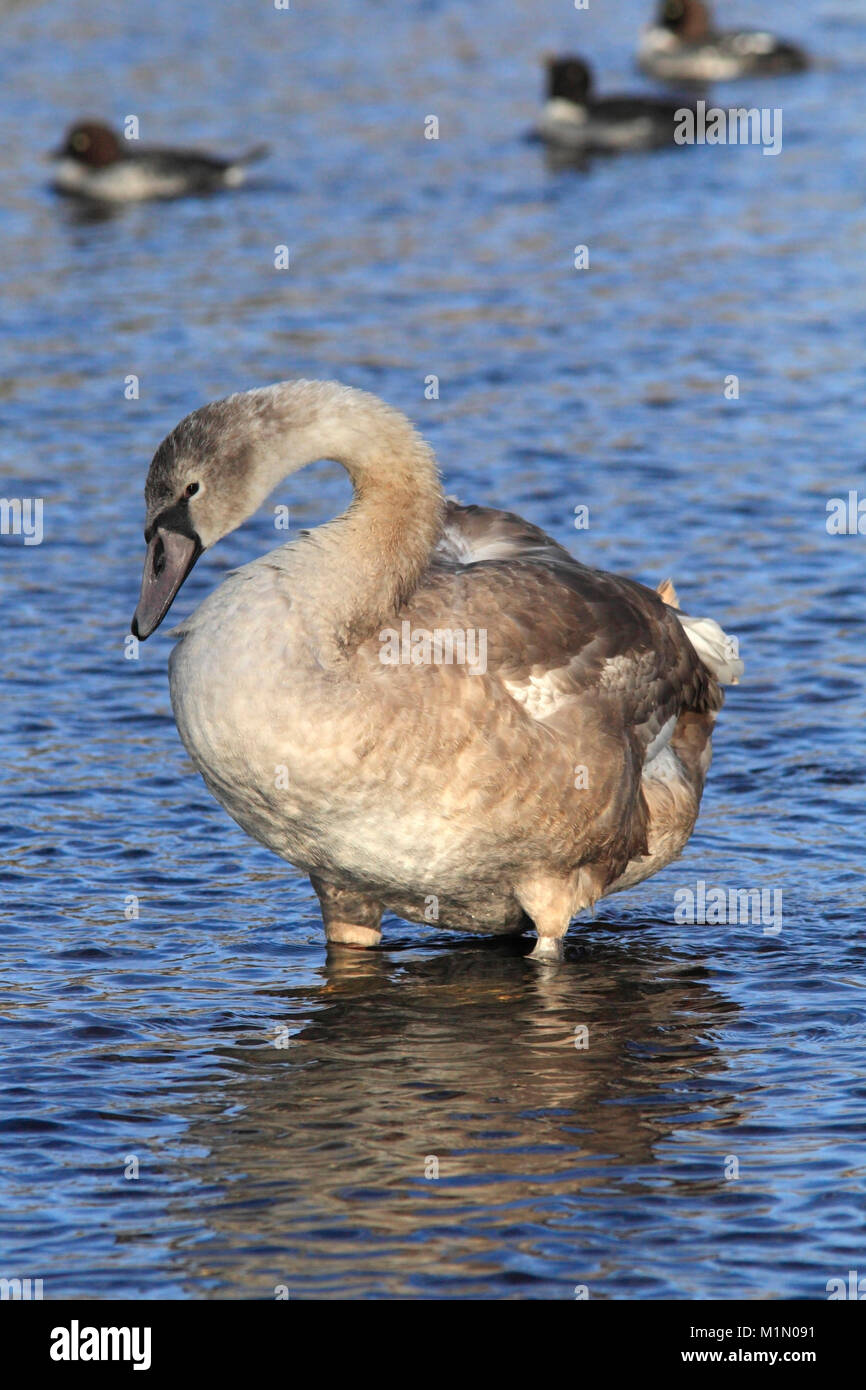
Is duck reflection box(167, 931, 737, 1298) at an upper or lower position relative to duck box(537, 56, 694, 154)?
lower

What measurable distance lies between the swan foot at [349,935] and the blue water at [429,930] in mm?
96

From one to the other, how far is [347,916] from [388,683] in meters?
1.56

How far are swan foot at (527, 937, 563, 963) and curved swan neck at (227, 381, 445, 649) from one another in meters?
1.66

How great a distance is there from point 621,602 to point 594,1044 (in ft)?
6.15

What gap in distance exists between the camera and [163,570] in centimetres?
834

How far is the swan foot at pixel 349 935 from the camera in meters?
9.37

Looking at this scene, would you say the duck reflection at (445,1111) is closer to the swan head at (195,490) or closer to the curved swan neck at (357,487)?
the curved swan neck at (357,487)

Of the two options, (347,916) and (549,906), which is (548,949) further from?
(347,916)

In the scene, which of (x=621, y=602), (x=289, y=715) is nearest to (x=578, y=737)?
(x=621, y=602)

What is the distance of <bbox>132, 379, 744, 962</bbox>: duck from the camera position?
7945 mm

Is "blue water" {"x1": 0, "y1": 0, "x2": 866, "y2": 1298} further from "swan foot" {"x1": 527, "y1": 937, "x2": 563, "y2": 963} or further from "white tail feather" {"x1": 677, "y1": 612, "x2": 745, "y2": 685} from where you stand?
"white tail feather" {"x1": 677, "y1": 612, "x2": 745, "y2": 685}

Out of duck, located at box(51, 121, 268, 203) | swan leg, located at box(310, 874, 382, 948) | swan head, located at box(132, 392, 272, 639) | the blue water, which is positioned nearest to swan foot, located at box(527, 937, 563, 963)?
the blue water

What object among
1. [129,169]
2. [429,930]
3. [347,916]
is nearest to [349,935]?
[347,916]

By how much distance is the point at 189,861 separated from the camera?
10.5 meters
